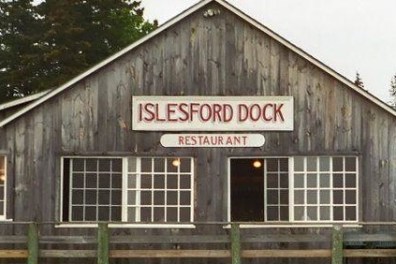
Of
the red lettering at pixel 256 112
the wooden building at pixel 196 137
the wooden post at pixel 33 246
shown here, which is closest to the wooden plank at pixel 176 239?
the wooden post at pixel 33 246

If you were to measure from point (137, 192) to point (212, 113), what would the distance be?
2478mm

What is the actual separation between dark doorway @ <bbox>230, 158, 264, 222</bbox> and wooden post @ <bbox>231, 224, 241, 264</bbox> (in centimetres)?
944

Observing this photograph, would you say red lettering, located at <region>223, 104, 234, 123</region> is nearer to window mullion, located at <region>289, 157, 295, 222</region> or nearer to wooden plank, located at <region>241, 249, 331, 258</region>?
window mullion, located at <region>289, 157, 295, 222</region>

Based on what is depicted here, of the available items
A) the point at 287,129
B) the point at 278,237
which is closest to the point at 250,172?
the point at 287,129

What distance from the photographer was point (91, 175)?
61.1ft

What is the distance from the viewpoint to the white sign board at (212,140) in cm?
1847

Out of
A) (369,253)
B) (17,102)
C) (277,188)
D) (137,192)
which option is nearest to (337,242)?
(369,253)

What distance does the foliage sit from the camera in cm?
4569

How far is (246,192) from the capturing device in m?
26.9

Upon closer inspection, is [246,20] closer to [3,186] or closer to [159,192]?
[159,192]

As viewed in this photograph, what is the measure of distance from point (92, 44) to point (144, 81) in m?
30.4

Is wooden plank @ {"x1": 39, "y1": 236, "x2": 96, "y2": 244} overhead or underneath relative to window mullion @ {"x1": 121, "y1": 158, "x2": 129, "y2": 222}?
underneath

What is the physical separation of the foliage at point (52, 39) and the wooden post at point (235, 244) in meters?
29.1

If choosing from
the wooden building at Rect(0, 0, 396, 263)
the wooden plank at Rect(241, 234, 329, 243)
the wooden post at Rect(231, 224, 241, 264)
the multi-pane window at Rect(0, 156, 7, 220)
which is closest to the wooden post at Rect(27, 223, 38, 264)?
the wooden building at Rect(0, 0, 396, 263)
